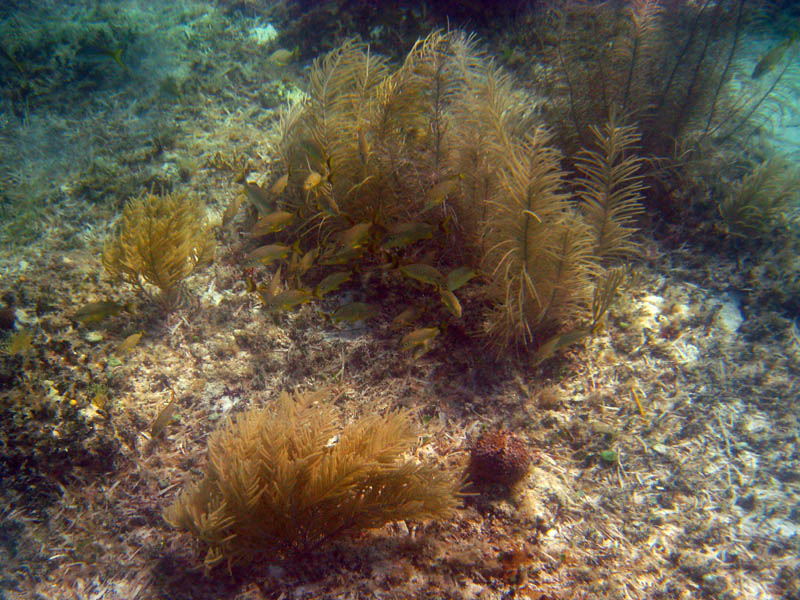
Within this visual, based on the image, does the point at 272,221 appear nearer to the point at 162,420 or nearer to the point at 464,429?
the point at 162,420

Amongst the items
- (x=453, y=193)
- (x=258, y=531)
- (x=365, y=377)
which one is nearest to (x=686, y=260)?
(x=453, y=193)

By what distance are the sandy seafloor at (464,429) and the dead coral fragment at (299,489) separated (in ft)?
0.91

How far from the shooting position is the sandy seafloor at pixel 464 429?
103 inches

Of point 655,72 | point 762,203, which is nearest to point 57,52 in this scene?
point 655,72

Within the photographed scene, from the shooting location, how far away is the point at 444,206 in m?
3.79

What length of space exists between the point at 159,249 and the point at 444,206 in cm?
276

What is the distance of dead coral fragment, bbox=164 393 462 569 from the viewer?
92.3 inches

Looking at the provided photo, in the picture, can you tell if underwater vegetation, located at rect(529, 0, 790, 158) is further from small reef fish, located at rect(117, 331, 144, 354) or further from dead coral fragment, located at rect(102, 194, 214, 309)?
small reef fish, located at rect(117, 331, 144, 354)

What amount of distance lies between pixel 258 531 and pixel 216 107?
6.60m

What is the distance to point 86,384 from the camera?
3281 millimetres

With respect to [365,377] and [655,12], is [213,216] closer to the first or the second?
[365,377]

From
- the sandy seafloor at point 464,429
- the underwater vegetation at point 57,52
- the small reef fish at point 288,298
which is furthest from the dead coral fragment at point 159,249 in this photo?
the underwater vegetation at point 57,52

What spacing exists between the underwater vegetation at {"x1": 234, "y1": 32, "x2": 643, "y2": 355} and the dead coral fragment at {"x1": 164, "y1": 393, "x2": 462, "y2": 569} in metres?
1.09

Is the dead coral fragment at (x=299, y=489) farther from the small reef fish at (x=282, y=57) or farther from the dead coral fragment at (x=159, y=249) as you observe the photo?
the small reef fish at (x=282, y=57)
